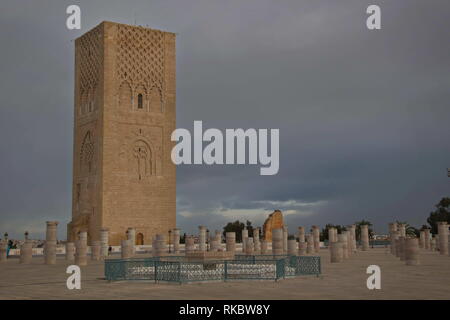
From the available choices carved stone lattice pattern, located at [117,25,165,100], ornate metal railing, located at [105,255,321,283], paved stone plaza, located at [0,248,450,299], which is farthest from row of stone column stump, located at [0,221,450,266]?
carved stone lattice pattern, located at [117,25,165,100]

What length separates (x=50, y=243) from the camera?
71.9ft

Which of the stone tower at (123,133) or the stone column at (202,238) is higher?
the stone tower at (123,133)

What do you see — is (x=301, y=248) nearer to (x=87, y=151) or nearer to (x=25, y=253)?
(x=25, y=253)

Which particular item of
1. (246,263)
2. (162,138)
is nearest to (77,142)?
(162,138)

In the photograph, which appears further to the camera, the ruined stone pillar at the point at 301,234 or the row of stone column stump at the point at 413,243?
the ruined stone pillar at the point at 301,234

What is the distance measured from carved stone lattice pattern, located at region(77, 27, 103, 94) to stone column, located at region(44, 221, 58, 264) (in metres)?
16.3

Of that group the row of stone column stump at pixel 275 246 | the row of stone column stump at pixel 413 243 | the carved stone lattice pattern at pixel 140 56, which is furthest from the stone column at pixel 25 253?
the carved stone lattice pattern at pixel 140 56

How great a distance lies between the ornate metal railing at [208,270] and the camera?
1194 cm

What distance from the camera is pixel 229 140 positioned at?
685 inches

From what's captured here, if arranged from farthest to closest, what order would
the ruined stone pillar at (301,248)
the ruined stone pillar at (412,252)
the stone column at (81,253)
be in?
1. the ruined stone pillar at (301,248)
2. the stone column at (81,253)
3. the ruined stone pillar at (412,252)

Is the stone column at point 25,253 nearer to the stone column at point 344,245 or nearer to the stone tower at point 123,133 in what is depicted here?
the stone column at point 344,245

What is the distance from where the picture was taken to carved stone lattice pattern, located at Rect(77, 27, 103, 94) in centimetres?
3709

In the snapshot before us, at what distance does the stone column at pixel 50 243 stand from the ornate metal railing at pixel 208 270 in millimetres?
9355
